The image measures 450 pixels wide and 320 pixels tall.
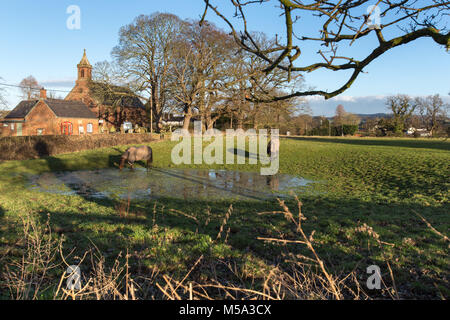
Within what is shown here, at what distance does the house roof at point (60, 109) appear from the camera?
44406 mm

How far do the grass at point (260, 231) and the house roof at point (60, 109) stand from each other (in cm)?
3624

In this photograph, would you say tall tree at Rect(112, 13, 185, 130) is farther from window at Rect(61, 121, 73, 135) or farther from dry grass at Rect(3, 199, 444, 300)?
dry grass at Rect(3, 199, 444, 300)

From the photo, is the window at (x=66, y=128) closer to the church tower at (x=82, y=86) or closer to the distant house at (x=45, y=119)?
the distant house at (x=45, y=119)

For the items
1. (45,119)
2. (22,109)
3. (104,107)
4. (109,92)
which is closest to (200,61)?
(109,92)

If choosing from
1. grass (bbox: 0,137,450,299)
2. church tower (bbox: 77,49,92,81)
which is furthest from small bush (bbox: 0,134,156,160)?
church tower (bbox: 77,49,92,81)

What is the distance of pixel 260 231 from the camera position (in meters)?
6.26

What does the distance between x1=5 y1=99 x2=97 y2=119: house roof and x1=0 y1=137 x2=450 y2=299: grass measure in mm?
36239

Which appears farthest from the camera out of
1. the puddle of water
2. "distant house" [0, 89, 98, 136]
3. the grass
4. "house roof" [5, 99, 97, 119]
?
"house roof" [5, 99, 97, 119]

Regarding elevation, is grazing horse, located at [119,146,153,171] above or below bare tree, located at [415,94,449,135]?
below

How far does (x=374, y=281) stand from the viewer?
3918mm

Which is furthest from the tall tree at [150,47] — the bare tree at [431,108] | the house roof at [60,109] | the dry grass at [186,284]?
the bare tree at [431,108]

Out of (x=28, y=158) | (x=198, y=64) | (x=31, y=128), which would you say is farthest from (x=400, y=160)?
(x=31, y=128)

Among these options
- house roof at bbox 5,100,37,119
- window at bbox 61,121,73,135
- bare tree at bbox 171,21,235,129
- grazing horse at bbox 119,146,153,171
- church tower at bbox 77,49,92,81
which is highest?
church tower at bbox 77,49,92,81

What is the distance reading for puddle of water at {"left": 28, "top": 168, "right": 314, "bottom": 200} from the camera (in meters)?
11.3
